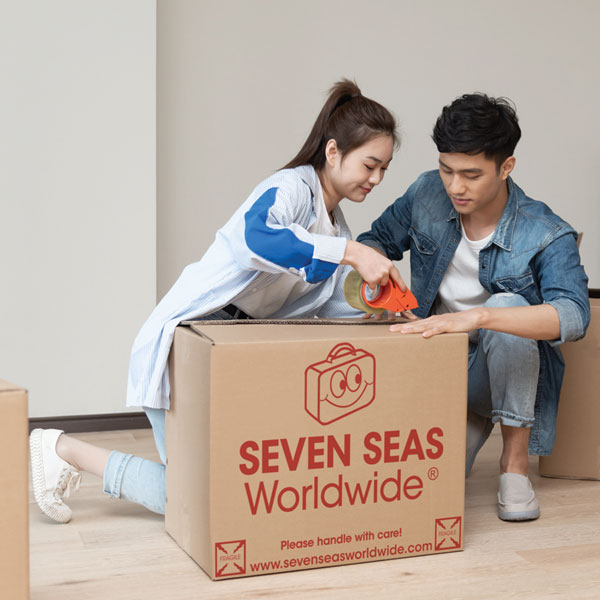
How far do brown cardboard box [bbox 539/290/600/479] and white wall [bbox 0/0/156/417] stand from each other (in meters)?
1.08

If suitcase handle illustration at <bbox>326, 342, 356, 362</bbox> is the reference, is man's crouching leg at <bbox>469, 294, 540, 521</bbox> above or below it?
below

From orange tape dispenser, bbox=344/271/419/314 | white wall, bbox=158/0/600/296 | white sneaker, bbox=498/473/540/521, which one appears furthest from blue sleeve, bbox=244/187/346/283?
white wall, bbox=158/0/600/296

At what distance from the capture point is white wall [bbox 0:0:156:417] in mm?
1977

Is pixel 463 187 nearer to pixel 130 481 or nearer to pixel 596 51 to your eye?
pixel 130 481

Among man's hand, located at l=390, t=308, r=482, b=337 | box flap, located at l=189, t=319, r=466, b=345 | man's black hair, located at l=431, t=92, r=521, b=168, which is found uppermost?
man's black hair, located at l=431, t=92, r=521, b=168

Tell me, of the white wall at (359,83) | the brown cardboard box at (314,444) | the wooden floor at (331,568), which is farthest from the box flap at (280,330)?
the white wall at (359,83)

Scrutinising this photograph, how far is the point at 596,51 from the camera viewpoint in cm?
266

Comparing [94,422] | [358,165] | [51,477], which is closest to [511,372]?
[358,165]

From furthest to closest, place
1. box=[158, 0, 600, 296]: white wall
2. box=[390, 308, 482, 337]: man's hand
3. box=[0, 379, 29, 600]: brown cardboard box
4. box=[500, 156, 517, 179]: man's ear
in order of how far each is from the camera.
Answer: box=[158, 0, 600, 296]: white wall → box=[500, 156, 517, 179]: man's ear → box=[390, 308, 482, 337]: man's hand → box=[0, 379, 29, 600]: brown cardboard box

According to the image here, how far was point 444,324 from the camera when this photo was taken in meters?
1.24

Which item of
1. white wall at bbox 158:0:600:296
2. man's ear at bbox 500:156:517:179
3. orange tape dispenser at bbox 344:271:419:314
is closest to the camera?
orange tape dispenser at bbox 344:271:419:314

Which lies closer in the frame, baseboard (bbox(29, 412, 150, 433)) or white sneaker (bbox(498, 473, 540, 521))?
white sneaker (bbox(498, 473, 540, 521))

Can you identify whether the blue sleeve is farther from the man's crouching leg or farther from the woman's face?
the man's crouching leg

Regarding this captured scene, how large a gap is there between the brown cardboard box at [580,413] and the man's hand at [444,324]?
507 mm
